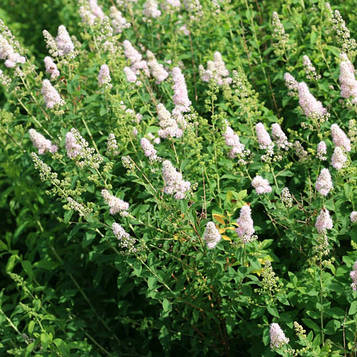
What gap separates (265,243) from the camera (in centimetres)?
343

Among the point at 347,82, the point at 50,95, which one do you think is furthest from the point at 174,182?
the point at 347,82

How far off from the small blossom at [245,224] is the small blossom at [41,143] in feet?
5.35

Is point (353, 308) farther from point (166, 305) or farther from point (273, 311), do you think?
point (166, 305)

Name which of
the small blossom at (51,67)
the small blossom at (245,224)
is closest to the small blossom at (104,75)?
the small blossom at (51,67)

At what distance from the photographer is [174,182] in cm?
300

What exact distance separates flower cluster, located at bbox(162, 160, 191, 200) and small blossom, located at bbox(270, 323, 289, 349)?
0.90 m

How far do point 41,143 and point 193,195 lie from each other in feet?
4.04

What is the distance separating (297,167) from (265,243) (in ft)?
2.87

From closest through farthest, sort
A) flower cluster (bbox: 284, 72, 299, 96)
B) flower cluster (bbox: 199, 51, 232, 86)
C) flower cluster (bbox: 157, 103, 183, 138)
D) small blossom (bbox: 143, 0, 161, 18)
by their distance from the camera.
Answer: flower cluster (bbox: 157, 103, 183, 138)
flower cluster (bbox: 284, 72, 299, 96)
flower cluster (bbox: 199, 51, 232, 86)
small blossom (bbox: 143, 0, 161, 18)

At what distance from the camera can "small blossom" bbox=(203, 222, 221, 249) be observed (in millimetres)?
2912

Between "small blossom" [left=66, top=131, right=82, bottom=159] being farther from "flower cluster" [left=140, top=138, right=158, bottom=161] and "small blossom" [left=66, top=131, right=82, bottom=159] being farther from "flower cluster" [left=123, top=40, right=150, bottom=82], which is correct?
"flower cluster" [left=123, top=40, right=150, bottom=82]

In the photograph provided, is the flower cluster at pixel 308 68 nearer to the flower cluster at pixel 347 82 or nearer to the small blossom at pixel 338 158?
the flower cluster at pixel 347 82

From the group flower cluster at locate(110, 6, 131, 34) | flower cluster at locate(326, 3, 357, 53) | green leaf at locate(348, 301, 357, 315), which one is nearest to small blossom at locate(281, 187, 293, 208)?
green leaf at locate(348, 301, 357, 315)

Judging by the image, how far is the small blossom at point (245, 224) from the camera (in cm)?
292
